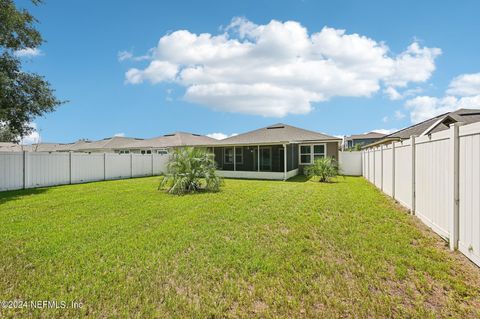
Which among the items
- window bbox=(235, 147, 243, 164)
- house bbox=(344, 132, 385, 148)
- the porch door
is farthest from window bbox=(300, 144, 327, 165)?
house bbox=(344, 132, 385, 148)

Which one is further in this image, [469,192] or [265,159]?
[265,159]

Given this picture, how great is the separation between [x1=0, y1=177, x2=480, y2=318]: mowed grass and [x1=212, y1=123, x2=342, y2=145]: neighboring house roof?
12323 millimetres

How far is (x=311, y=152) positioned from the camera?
18328 mm

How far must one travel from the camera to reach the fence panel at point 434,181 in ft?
13.4

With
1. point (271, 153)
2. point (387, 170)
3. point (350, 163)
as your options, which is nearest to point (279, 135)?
point (271, 153)

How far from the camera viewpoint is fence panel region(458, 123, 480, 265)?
3.23m

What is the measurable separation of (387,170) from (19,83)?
1703 centimetres

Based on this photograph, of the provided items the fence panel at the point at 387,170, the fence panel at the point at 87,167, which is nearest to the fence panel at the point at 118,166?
the fence panel at the point at 87,167

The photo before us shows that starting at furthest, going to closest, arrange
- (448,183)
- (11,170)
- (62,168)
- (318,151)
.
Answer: (318,151) → (62,168) → (11,170) → (448,183)

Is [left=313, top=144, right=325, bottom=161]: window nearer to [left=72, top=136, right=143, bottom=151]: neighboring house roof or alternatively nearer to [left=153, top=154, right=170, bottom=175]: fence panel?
[left=153, top=154, right=170, bottom=175]: fence panel

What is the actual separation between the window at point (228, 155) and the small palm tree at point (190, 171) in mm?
8751

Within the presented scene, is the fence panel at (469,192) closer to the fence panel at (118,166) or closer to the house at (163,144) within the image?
the fence panel at (118,166)

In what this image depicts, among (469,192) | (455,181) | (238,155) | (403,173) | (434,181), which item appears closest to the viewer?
(469,192)

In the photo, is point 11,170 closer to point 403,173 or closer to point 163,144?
point 163,144
